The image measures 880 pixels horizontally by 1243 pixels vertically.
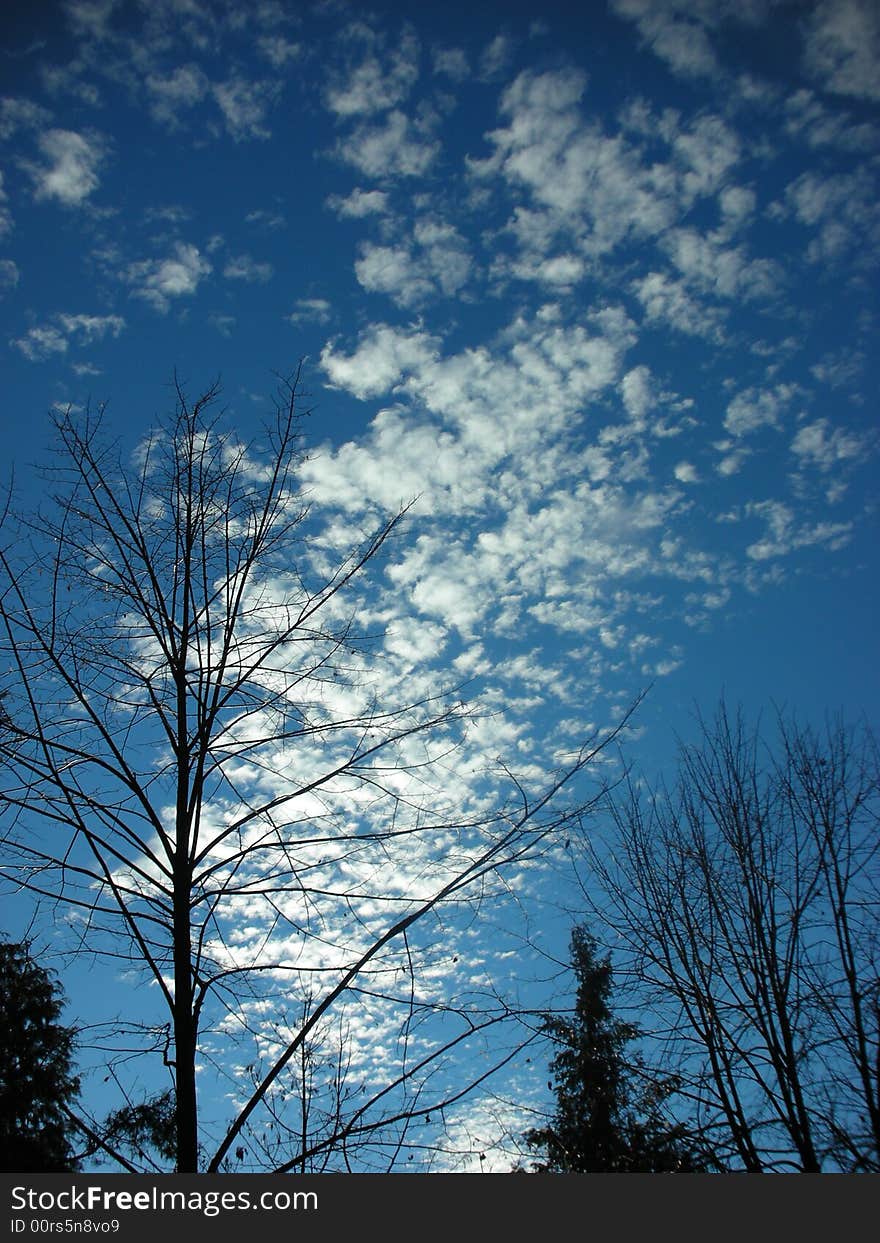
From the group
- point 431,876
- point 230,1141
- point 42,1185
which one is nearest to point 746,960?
point 431,876

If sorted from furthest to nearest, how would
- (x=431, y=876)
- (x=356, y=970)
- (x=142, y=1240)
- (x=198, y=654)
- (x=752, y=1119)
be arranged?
(x=752, y=1119), (x=198, y=654), (x=431, y=876), (x=356, y=970), (x=142, y=1240)

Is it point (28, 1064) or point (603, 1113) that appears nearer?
point (28, 1064)

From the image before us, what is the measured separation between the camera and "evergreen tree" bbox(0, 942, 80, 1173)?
10.6 feet

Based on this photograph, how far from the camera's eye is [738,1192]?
2688 mm

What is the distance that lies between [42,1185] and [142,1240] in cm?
44

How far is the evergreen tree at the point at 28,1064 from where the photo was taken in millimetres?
3225

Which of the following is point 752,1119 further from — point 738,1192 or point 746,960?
point 738,1192

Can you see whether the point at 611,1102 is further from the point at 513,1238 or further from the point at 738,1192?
the point at 513,1238

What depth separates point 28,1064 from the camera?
339cm

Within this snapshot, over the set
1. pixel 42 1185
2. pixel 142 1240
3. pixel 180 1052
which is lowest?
pixel 142 1240

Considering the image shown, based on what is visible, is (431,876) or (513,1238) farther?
(431,876)

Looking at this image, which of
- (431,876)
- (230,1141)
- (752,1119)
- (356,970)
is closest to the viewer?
(230,1141)

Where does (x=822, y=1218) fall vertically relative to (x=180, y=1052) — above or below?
below

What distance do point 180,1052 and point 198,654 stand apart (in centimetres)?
174
